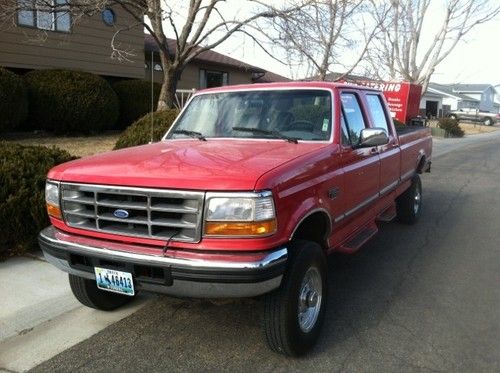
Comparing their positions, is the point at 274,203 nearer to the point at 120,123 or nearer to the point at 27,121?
the point at 27,121

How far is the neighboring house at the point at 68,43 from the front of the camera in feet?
47.9

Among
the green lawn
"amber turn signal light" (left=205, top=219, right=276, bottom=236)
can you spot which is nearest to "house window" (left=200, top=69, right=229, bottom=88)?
the green lawn

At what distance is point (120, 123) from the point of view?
55.2 ft

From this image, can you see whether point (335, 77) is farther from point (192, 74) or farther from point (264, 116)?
point (264, 116)

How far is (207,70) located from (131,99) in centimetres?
844

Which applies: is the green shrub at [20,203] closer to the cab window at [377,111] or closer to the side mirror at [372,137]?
the side mirror at [372,137]

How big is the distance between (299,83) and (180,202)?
2061mm

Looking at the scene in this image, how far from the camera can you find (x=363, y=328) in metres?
3.90

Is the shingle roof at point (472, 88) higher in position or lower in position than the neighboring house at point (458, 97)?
higher

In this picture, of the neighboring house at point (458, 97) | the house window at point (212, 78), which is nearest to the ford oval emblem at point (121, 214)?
the house window at point (212, 78)

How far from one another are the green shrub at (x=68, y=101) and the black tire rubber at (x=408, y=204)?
9.98 metres

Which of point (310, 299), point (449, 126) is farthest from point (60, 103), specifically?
point (449, 126)

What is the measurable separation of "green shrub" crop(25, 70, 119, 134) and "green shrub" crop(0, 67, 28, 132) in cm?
77

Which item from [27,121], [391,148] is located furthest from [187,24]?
[391,148]
